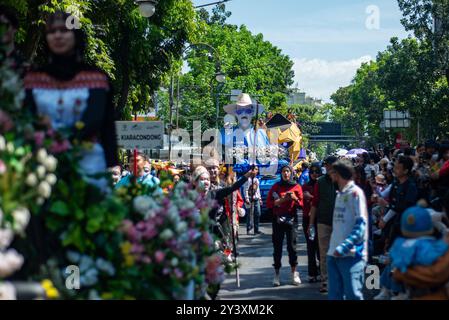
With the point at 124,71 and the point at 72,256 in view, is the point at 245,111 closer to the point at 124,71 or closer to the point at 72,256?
the point at 124,71

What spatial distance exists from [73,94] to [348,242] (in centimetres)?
424

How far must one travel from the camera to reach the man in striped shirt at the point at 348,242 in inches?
352

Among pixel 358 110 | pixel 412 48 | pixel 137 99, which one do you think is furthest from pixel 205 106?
pixel 358 110

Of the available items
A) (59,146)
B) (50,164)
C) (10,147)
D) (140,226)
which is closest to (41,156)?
(50,164)

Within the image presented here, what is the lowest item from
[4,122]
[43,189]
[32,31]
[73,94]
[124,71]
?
[43,189]

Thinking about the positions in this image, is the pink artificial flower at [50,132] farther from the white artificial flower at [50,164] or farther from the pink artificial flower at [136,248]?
the pink artificial flower at [136,248]

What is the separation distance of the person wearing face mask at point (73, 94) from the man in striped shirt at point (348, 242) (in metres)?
3.92

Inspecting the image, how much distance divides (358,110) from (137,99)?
91872 mm

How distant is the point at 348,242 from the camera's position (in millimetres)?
8867

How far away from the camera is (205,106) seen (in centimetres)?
6781

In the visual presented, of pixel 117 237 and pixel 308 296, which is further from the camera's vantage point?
pixel 308 296

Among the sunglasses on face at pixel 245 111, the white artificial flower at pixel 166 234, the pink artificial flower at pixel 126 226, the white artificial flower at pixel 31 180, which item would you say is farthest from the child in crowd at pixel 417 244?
the sunglasses on face at pixel 245 111

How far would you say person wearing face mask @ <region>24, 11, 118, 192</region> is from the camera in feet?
17.8

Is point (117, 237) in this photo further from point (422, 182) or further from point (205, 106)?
point (205, 106)
